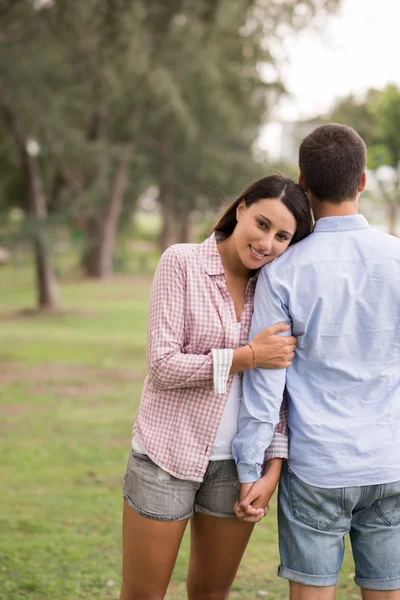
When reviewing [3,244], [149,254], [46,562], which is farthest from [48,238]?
[149,254]

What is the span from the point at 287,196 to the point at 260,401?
655 mm

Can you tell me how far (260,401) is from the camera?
2346mm

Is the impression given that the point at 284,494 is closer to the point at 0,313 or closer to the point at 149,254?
the point at 0,313

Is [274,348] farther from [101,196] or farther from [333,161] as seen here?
[101,196]

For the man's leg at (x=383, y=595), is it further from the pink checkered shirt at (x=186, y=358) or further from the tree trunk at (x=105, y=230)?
the tree trunk at (x=105, y=230)

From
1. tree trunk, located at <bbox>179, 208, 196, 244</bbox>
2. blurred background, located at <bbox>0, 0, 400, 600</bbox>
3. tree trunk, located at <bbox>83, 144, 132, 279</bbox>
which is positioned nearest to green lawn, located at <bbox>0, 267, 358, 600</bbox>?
blurred background, located at <bbox>0, 0, 400, 600</bbox>

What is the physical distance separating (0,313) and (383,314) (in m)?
16.2

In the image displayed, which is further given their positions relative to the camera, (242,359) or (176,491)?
(176,491)

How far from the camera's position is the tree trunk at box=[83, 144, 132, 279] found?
25.0 m

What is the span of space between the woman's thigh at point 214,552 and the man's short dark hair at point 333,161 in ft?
3.71

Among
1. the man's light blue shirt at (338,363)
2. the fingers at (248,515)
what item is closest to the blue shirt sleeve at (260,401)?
the man's light blue shirt at (338,363)

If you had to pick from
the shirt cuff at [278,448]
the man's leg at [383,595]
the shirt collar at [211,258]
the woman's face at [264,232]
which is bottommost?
the man's leg at [383,595]

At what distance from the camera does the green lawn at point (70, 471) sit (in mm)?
4133

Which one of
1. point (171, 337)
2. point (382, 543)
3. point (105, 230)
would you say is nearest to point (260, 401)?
point (171, 337)
